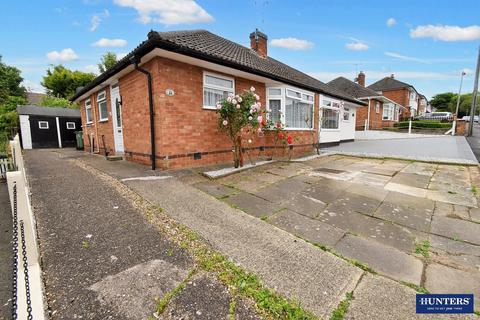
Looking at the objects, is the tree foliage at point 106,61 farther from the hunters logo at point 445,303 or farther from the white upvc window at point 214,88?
the hunters logo at point 445,303

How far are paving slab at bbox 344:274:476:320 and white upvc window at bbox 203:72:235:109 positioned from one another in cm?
583

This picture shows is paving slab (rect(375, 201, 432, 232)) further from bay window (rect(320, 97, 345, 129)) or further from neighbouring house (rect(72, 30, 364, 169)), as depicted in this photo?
bay window (rect(320, 97, 345, 129))

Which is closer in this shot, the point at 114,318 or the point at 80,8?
the point at 114,318

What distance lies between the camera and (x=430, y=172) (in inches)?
246

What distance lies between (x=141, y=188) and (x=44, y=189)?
6.21 ft

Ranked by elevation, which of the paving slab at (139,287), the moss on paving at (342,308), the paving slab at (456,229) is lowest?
the paving slab at (456,229)

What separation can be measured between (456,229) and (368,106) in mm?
20140

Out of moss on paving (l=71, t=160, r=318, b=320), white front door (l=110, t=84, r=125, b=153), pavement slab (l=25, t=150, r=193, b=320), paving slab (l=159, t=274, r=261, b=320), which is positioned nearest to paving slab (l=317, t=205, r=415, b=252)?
moss on paving (l=71, t=160, r=318, b=320)

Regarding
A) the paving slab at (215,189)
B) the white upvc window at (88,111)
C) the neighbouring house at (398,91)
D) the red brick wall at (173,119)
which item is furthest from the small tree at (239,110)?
the neighbouring house at (398,91)

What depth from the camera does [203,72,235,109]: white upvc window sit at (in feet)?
21.6

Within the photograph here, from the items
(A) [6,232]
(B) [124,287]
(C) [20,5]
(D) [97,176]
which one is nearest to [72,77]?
(C) [20,5]

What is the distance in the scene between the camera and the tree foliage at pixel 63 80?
30.6m

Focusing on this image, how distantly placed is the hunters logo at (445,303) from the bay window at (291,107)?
699 centimetres

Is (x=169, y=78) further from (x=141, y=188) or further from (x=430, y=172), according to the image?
(x=430, y=172)
